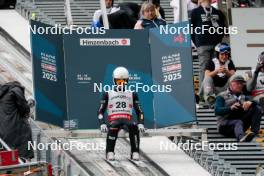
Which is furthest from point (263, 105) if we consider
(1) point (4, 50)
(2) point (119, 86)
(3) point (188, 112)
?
(1) point (4, 50)

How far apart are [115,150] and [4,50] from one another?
5.63 metres

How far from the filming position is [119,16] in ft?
94.4

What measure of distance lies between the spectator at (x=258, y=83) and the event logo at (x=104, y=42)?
2.18 m

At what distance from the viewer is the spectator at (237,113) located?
85.0 ft

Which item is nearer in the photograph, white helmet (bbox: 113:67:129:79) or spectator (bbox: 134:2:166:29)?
white helmet (bbox: 113:67:129:79)

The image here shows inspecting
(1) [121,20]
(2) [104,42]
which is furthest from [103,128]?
(1) [121,20]

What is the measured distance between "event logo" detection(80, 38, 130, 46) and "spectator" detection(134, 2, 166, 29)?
2.96ft

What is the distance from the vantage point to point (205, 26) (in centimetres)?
2839

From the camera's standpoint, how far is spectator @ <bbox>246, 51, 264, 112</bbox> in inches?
1060
